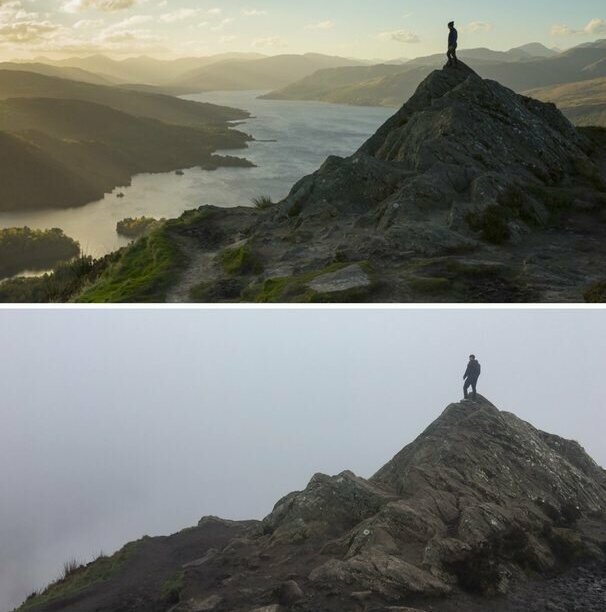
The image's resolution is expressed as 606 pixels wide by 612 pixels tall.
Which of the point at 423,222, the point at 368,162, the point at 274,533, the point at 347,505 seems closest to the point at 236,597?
the point at 274,533

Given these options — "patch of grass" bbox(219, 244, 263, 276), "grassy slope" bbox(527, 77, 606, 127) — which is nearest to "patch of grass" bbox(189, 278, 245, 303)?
"patch of grass" bbox(219, 244, 263, 276)

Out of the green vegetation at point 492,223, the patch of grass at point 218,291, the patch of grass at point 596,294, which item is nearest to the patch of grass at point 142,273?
the patch of grass at point 218,291

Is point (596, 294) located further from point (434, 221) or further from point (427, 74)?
point (427, 74)

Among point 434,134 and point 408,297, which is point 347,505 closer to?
point 408,297

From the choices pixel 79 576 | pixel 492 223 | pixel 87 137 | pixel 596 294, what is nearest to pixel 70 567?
pixel 79 576

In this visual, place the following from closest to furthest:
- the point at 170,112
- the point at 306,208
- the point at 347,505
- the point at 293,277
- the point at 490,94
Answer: the point at 293,277
the point at 347,505
the point at 306,208
the point at 490,94
the point at 170,112

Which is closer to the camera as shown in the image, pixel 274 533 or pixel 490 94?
pixel 274 533
